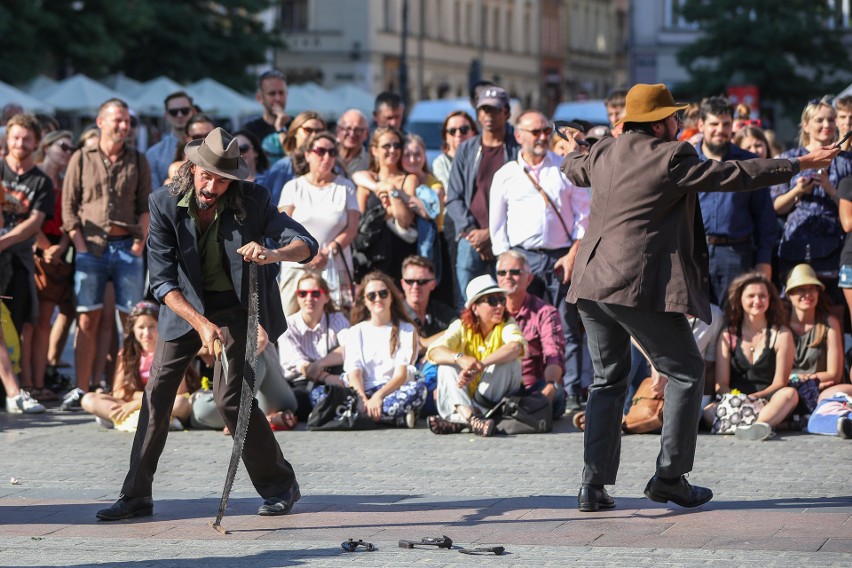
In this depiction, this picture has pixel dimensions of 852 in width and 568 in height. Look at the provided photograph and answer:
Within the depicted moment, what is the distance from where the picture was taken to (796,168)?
7.31 metres

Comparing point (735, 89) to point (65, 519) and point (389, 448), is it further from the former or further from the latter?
point (65, 519)

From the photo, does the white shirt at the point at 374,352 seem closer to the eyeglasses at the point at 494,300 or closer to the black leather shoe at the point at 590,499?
the eyeglasses at the point at 494,300

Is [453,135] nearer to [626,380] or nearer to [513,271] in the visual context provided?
[513,271]

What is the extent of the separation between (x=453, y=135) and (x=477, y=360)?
9.98 feet

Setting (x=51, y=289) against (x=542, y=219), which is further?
(x=51, y=289)

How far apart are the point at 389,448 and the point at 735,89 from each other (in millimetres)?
24972

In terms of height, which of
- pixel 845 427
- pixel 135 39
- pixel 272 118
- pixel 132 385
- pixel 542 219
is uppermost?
pixel 135 39

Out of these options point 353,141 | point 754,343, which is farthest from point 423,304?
point 754,343

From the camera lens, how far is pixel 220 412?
303 inches

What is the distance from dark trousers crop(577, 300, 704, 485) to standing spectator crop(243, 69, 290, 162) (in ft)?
20.2

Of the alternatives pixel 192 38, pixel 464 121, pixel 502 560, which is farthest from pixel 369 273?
pixel 192 38

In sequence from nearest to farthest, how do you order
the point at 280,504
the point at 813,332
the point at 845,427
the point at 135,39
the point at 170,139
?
the point at 280,504 < the point at 845,427 < the point at 813,332 < the point at 170,139 < the point at 135,39

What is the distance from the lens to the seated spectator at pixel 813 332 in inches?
424

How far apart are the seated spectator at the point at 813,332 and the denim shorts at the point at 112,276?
15.3 ft
